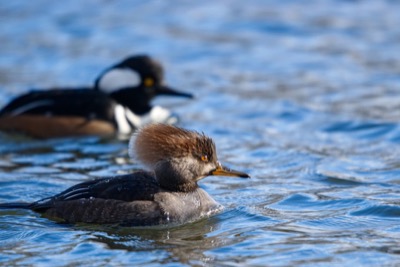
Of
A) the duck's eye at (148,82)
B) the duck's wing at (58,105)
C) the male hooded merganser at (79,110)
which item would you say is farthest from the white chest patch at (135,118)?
the duck's eye at (148,82)

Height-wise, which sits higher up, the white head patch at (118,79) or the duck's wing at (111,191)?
the white head patch at (118,79)

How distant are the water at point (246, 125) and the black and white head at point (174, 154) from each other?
1.40 feet

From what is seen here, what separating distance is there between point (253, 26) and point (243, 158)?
23.7 ft

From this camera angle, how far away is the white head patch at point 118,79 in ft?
40.7

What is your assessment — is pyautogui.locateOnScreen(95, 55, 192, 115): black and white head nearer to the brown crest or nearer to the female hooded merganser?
the female hooded merganser

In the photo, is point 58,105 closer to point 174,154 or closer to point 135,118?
point 135,118

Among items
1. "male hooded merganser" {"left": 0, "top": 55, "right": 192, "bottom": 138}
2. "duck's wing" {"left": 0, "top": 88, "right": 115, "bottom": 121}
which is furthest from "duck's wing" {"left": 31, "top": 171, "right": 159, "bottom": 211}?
"duck's wing" {"left": 0, "top": 88, "right": 115, "bottom": 121}

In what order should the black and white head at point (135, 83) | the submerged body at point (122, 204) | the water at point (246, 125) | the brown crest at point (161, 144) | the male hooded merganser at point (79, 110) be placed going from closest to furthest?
the water at point (246, 125), the submerged body at point (122, 204), the brown crest at point (161, 144), the male hooded merganser at point (79, 110), the black and white head at point (135, 83)

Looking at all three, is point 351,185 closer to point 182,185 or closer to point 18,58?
point 182,185

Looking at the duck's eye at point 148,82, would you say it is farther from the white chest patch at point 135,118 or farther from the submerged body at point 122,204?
the submerged body at point 122,204

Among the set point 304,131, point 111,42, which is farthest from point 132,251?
point 111,42

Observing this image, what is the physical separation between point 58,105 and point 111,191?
164 inches

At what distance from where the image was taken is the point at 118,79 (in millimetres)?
12453

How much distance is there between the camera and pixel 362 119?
1245 centimetres
